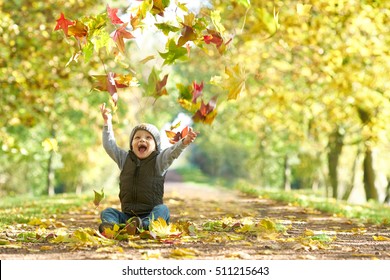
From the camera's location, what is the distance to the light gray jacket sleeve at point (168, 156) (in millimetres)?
5691

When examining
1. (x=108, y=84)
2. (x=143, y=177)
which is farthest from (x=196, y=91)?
(x=143, y=177)

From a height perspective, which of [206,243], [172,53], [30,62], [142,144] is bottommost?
[206,243]

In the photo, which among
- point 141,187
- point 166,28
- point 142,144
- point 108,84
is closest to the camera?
point 166,28

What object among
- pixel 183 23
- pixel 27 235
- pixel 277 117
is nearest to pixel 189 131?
pixel 183 23

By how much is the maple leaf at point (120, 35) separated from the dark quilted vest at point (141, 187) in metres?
1.34

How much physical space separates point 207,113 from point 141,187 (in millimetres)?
1270

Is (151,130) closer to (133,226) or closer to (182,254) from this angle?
(133,226)

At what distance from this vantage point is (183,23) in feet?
17.0

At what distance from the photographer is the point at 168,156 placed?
5.82 meters

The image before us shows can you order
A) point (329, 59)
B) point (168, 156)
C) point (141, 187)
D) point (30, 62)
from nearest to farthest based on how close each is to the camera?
point (168, 156) → point (141, 187) → point (329, 59) → point (30, 62)

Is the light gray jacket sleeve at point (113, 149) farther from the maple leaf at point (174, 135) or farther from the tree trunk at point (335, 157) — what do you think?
the tree trunk at point (335, 157)

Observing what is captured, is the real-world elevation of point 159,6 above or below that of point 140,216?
above

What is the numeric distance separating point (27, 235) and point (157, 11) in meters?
2.50
